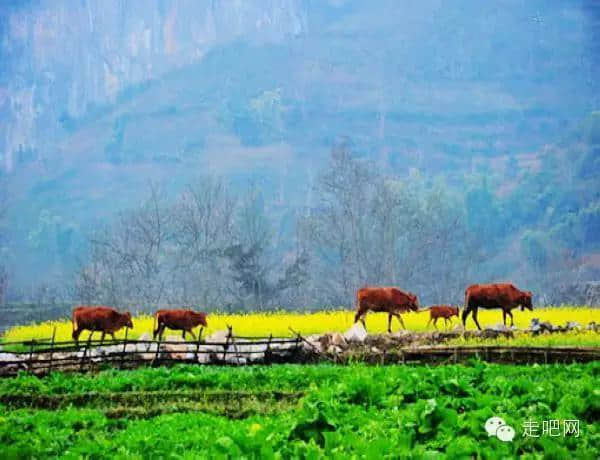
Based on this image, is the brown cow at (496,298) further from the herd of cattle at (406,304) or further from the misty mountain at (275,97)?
the misty mountain at (275,97)

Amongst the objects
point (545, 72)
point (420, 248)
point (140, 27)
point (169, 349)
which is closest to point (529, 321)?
point (169, 349)

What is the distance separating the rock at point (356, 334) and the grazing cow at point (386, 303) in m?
1.14

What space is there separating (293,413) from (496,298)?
10.3 meters

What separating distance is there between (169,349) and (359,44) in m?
38.6

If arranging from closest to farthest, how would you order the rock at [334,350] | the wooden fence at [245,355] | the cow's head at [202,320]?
the wooden fence at [245,355], the rock at [334,350], the cow's head at [202,320]

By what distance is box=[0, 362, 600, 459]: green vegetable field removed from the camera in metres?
6.61

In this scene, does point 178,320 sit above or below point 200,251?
below

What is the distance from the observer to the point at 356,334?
16.5m

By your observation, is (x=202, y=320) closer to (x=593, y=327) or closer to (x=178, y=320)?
(x=178, y=320)

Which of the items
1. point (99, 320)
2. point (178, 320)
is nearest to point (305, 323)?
point (178, 320)

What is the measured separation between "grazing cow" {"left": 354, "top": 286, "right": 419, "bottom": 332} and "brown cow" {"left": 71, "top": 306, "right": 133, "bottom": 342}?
4330 mm

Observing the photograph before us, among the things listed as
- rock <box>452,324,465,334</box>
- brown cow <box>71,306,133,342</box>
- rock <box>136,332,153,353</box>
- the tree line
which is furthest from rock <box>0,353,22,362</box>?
the tree line

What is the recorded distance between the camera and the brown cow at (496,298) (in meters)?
18.1

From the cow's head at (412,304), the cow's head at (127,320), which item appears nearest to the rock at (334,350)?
the cow's head at (412,304)
